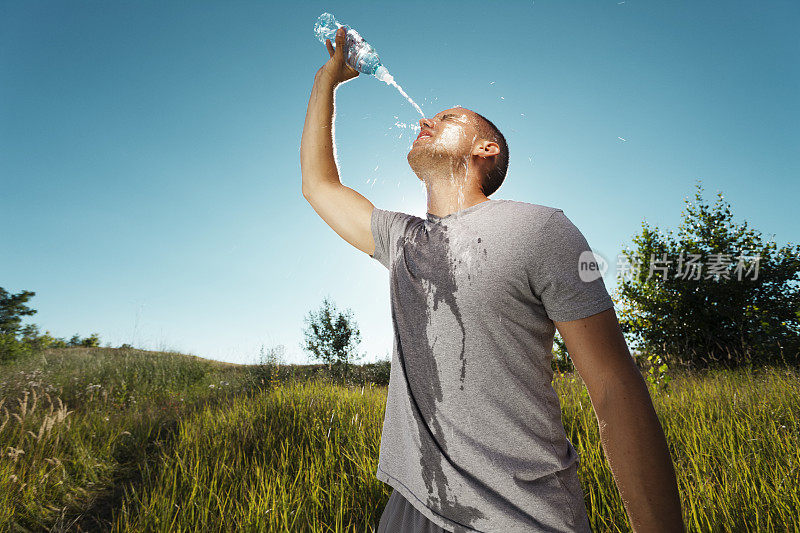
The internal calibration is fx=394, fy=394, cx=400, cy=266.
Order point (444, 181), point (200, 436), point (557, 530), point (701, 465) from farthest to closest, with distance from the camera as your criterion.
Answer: point (200, 436)
point (701, 465)
point (444, 181)
point (557, 530)

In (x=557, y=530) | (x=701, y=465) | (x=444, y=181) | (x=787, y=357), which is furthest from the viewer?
(x=787, y=357)

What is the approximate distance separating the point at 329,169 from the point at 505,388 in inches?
49.0

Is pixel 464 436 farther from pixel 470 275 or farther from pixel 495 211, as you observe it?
pixel 495 211

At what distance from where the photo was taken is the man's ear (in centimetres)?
165

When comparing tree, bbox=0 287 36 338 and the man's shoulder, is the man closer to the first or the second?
the man's shoulder

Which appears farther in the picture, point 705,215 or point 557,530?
point 705,215

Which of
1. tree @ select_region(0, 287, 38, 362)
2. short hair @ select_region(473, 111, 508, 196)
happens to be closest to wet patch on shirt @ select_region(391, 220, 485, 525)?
short hair @ select_region(473, 111, 508, 196)

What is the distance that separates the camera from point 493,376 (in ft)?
3.45

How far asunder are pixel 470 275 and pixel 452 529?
0.66 m

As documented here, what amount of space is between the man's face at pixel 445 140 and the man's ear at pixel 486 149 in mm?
25

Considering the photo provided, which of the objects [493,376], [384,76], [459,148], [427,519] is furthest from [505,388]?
[384,76]

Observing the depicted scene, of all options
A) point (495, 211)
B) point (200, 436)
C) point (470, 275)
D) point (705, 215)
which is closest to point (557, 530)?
point (470, 275)

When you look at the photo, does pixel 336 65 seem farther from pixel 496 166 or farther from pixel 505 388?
pixel 505 388

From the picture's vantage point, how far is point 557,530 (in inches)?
36.8
